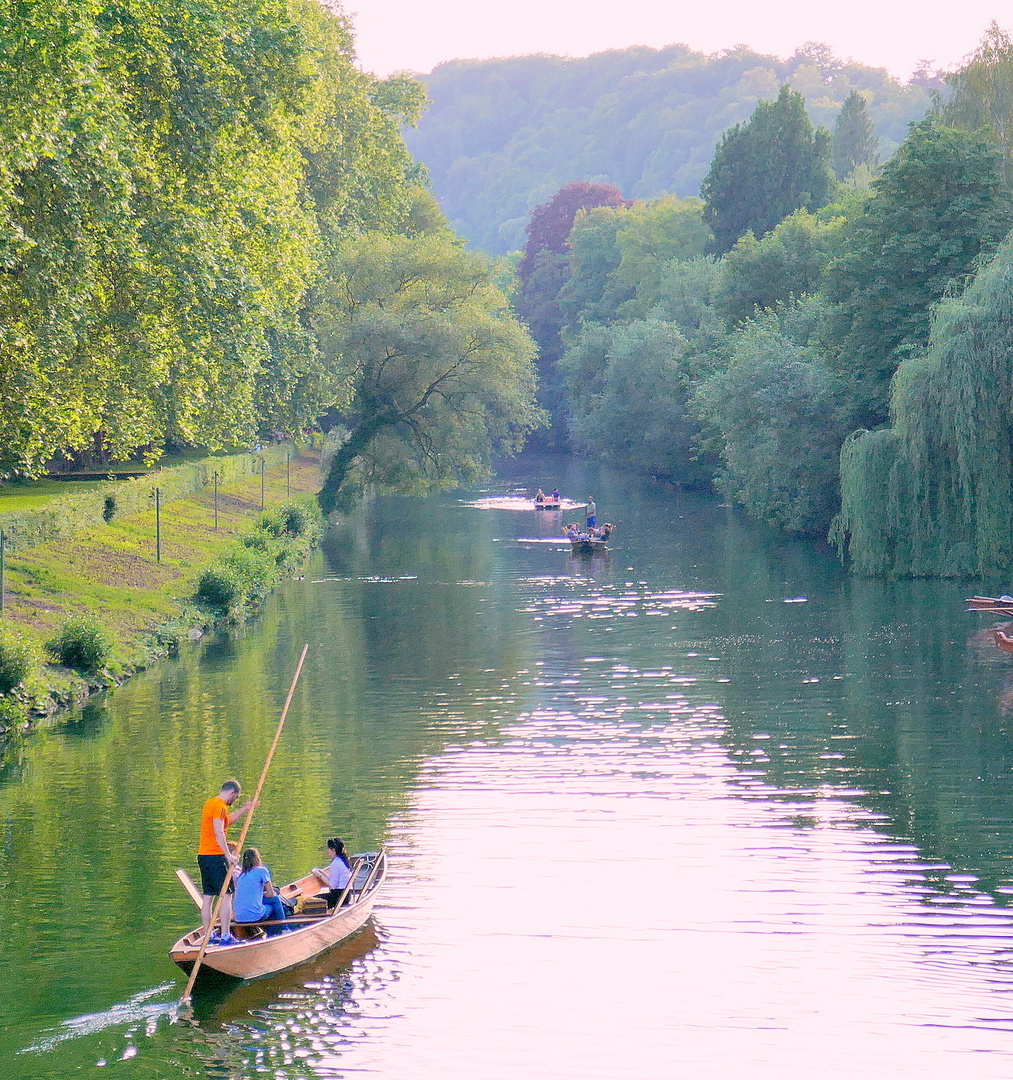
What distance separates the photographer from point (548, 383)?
127375 mm

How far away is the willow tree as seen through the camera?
4125cm

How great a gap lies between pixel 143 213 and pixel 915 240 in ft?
92.8

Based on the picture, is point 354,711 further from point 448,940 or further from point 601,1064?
point 601,1064

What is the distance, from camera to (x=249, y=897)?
15.7 metres

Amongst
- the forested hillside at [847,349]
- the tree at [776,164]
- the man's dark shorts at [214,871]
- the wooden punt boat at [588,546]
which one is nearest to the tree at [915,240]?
the forested hillside at [847,349]

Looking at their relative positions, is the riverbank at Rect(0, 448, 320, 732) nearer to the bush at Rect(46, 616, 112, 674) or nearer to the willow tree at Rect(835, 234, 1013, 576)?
the bush at Rect(46, 616, 112, 674)

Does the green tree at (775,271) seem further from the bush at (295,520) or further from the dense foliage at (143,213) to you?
the dense foliage at (143,213)

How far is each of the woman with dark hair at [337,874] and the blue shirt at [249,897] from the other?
1179 mm

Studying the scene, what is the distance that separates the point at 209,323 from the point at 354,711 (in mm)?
9706

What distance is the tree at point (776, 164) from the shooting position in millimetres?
95500

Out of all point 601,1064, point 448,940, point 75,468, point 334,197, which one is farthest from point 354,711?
point 334,197

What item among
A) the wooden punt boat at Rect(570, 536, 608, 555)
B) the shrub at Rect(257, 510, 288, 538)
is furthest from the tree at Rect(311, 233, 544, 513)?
the wooden punt boat at Rect(570, 536, 608, 555)

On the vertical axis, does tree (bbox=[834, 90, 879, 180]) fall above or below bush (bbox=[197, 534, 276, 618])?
above

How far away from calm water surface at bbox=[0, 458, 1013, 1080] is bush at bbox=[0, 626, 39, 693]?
47.6 inches
